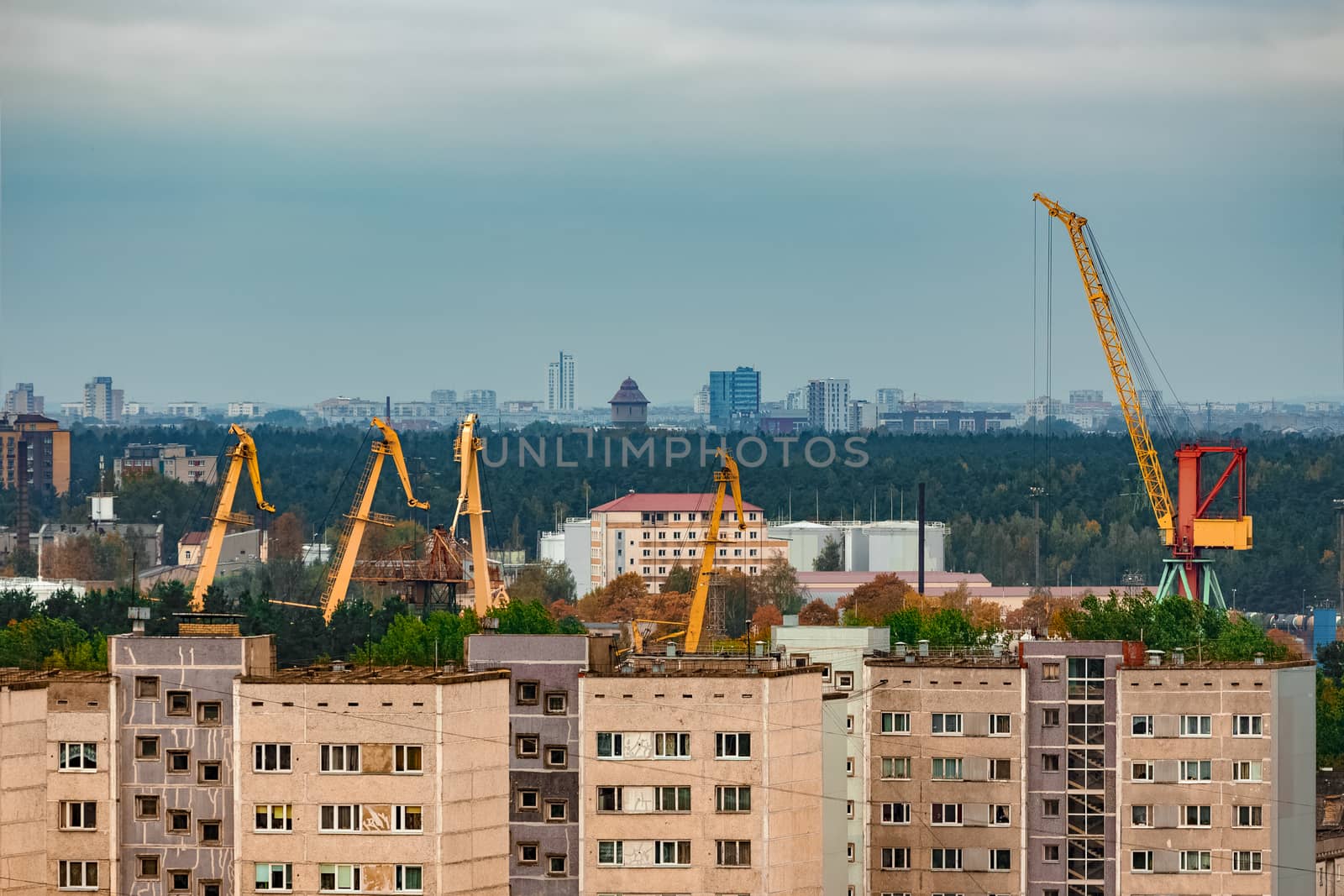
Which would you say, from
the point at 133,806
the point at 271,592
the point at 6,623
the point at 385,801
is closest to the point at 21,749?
the point at 133,806

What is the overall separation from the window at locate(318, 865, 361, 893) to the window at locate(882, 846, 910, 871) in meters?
15.8

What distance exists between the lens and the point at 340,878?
4500cm

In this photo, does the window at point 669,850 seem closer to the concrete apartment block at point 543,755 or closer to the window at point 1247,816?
the concrete apartment block at point 543,755

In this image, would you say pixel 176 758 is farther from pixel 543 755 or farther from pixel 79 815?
pixel 543 755

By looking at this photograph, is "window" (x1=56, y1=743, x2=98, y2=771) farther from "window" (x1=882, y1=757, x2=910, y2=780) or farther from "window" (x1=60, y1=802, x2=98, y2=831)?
"window" (x1=882, y1=757, x2=910, y2=780)

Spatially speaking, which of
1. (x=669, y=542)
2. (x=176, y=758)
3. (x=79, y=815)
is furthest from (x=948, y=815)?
(x=669, y=542)

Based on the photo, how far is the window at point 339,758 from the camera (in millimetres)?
45031

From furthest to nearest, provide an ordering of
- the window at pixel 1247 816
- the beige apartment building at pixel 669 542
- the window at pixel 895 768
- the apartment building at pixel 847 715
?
1. the beige apartment building at pixel 669 542
2. the window at pixel 895 768
3. the window at pixel 1247 816
4. the apartment building at pixel 847 715

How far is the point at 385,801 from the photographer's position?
44906mm

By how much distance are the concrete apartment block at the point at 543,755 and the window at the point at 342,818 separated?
Answer: 2869 mm

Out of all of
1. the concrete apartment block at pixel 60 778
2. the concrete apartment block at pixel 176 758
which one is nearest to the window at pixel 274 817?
the concrete apartment block at pixel 176 758

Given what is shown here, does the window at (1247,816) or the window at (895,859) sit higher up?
the window at (1247,816)

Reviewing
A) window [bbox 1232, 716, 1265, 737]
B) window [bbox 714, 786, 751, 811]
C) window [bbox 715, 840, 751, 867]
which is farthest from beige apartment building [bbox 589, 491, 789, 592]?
window [bbox 715, 840, 751, 867]

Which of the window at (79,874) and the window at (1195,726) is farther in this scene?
the window at (1195,726)
